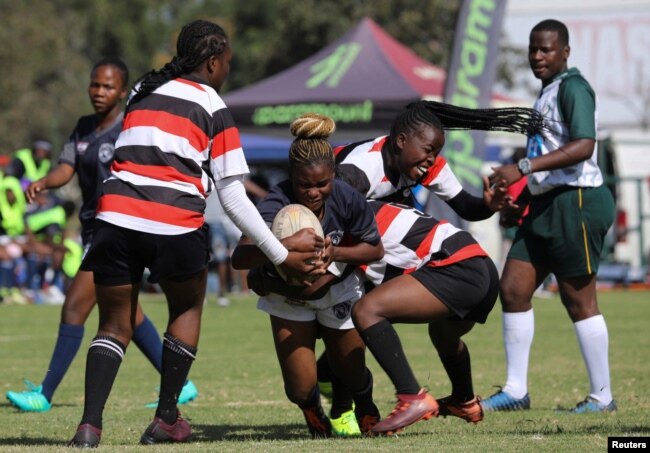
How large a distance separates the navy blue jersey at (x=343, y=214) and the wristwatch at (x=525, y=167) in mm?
1196

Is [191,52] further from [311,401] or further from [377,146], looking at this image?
[311,401]

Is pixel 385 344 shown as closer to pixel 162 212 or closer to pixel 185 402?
pixel 162 212

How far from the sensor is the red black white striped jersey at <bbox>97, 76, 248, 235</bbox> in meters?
5.66

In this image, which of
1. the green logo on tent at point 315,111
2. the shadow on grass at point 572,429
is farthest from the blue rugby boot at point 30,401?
the green logo on tent at point 315,111

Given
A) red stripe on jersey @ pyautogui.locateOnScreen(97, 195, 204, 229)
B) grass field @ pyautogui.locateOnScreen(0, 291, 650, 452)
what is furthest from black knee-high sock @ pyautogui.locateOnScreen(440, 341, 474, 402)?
red stripe on jersey @ pyautogui.locateOnScreen(97, 195, 204, 229)

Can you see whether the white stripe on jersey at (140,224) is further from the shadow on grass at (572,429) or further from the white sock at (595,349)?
the white sock at (595,349)

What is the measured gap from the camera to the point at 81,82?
59469mm

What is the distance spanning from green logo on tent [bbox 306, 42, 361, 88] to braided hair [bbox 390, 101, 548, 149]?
45.3ft

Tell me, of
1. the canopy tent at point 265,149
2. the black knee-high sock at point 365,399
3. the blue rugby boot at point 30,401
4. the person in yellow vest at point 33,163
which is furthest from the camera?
the canopy tent at point 265,149

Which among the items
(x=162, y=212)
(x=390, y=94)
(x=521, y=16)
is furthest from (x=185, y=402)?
(x=521, y=16)

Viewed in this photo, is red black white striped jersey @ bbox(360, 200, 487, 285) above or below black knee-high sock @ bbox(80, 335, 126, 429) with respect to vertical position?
above

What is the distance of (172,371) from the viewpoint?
598 centimetres

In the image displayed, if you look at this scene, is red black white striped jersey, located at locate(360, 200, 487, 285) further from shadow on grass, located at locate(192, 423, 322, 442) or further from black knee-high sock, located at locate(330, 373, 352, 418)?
shadow on grass, located at locate(192, 423, 322, 442)

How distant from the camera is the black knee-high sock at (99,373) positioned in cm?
566
